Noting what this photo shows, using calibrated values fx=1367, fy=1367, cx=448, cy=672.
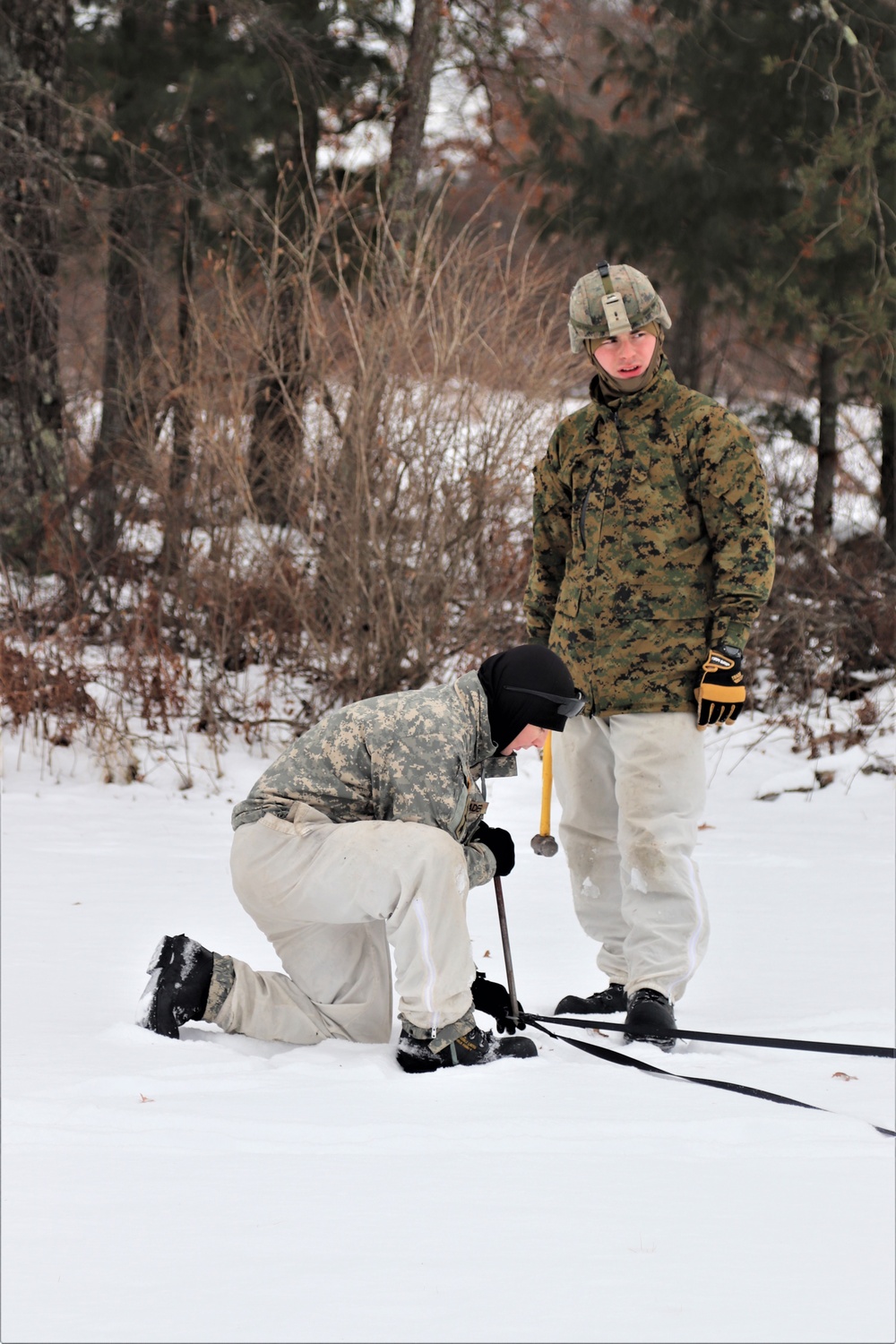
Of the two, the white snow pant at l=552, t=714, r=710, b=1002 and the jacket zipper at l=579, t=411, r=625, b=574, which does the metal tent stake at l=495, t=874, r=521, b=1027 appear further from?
the jacket zipper at l=579, t=411, r=625, b=574

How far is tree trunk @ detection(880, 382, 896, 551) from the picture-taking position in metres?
9.69

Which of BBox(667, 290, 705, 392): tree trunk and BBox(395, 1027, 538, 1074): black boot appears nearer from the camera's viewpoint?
BBox(395, 1027, 538, 1074): black boot

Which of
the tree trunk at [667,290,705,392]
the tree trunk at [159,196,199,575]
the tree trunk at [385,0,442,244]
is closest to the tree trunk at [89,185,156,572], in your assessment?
the tree trunk at [159,196,199,575]

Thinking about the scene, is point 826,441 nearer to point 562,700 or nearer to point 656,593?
point 656,593

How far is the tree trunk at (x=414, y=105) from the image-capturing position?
8.77m

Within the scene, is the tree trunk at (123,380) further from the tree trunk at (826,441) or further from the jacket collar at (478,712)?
the jacket collar at (478,712)

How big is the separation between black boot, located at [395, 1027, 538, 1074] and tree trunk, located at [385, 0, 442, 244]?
6.67 meters

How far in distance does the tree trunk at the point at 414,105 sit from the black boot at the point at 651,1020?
643 centimetres

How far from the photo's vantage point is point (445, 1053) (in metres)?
3.09

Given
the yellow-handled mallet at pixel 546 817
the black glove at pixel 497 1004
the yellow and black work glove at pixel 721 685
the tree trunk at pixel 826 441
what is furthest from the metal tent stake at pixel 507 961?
the tree trunk at pixel 826 441

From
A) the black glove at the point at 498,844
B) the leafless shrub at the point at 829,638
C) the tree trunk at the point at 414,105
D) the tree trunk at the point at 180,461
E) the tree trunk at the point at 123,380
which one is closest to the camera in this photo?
the black glove at the point at 498,844

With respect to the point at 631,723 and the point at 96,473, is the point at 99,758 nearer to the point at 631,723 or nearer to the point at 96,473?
the point at 96,473

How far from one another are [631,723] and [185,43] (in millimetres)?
7992

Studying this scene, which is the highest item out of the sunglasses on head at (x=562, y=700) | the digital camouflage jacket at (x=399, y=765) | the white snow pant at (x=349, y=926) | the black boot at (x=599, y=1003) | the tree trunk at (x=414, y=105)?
the tree trunk at (x=414, y=105)
